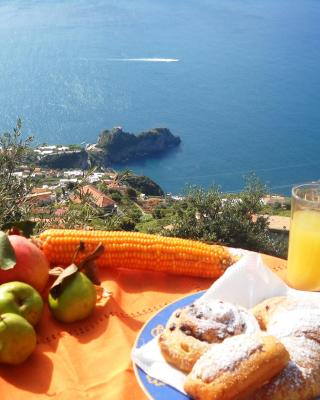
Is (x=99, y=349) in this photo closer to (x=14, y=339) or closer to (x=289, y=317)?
(x=14, y=339)

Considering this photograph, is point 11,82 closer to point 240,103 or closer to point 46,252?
point 240,103

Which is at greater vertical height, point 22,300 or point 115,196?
point 22,300

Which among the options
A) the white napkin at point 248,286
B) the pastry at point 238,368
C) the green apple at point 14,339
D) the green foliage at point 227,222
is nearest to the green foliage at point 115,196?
the green foliage at point 227,222

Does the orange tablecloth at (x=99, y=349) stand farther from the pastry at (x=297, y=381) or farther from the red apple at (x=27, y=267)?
the pastry at (x=297, y=381)

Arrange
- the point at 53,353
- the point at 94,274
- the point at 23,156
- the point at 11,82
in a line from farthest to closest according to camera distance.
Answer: the point at 11,82 < the point at 23,156 < the point at 94,274 < the point at 53,353

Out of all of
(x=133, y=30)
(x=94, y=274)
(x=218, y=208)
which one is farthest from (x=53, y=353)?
(x=133, y=30)

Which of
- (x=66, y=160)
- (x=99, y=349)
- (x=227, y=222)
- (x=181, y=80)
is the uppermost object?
(x=99, y=349)

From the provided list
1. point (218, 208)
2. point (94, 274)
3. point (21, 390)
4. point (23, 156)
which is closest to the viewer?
point (21, 390)

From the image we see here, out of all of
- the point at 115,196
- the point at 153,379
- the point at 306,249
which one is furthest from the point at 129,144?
the point at 153,379
